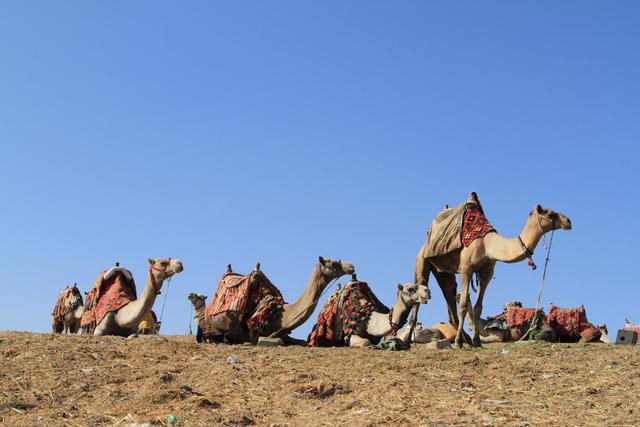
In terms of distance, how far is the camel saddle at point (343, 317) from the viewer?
14188mm

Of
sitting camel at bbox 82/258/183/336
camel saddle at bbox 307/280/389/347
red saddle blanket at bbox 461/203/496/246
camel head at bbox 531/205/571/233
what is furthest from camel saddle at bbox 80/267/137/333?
camel head at bbox 531/205/571/233

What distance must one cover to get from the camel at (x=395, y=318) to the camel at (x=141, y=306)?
4.28 meters

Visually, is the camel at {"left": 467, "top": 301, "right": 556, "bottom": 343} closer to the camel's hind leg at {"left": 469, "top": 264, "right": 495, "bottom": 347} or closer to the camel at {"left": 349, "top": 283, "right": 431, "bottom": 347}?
the camel's hind leg at {"left": 469, "top": 264, "right": 495, "bottom": 347}

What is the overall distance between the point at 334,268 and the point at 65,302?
38.2ft

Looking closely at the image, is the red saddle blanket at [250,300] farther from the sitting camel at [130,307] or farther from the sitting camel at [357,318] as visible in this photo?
the sitting camel at [130,307]

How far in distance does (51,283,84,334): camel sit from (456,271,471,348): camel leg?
13063 mm

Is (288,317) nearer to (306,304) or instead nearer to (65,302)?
(306,304)

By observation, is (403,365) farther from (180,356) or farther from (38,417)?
(38,417)

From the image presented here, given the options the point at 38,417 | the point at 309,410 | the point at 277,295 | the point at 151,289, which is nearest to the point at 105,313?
the point at 151,289

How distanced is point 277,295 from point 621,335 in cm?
742

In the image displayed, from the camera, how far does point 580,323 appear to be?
20766 mm

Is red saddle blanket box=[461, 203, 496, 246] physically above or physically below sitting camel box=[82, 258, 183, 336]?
above

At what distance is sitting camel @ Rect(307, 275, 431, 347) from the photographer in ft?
46.2

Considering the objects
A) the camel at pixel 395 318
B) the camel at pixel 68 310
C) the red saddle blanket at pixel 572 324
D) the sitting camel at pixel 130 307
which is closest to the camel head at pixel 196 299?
the sitting camel at pixel 130 307
